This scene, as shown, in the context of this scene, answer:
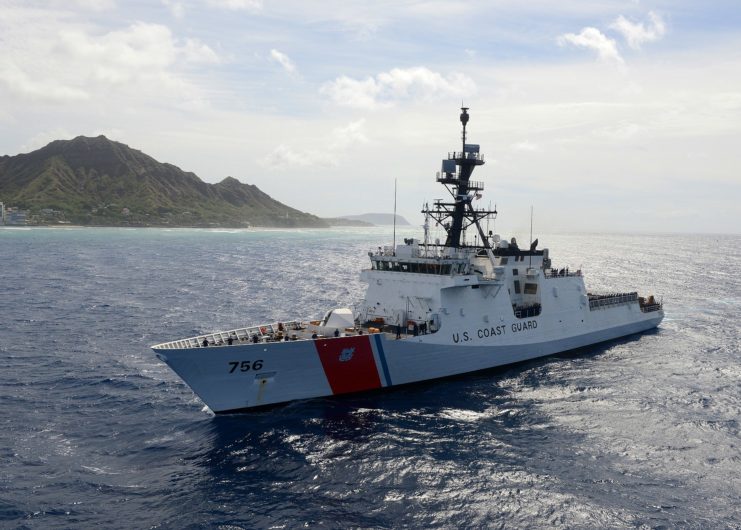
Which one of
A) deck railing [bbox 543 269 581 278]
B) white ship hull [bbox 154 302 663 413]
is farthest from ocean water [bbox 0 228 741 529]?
deck railing [bbox 543 269 581 278]

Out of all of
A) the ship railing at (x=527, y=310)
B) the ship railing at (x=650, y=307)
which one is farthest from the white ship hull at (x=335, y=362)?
the ship railing at (x=650, y=307)

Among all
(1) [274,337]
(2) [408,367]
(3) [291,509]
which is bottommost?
(3) [291,509]

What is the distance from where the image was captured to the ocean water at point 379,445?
1474cm

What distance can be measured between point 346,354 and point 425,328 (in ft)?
14.5

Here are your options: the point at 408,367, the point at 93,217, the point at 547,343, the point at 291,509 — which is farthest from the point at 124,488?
the point at 93,217

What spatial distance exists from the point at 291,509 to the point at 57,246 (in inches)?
3991

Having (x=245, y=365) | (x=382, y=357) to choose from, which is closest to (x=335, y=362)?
(x=382, y=357)

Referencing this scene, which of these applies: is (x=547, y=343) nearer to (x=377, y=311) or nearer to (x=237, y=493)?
(x=377, y=311)

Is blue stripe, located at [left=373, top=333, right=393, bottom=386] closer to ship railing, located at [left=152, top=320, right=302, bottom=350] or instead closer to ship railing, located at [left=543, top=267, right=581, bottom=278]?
ship railing, located at [left=152, top=320, right=302, bottom=350]

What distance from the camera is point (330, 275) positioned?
70.1 m

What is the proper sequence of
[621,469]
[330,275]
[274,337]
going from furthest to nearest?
1. [330,275]
2. [274,337]
3. [621,469]

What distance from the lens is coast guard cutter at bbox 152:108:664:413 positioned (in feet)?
68.3

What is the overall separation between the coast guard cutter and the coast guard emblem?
8 centimetres

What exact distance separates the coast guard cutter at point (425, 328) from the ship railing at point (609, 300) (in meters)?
0.07
